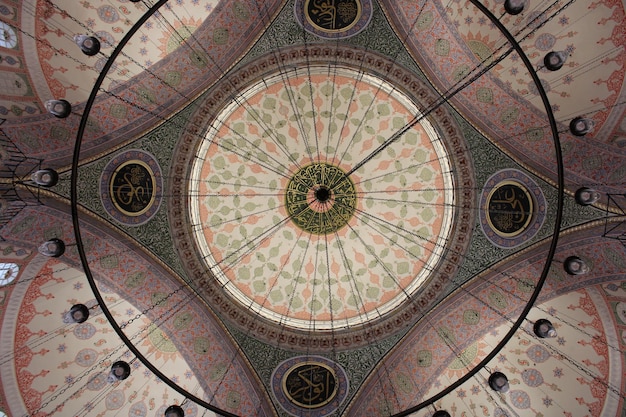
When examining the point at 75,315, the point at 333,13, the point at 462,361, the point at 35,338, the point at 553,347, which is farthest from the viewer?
the point at 462,361

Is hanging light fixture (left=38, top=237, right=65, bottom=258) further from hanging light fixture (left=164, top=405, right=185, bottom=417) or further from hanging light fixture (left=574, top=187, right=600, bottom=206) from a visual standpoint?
hanging light fixture (left=574, top=187, right=600, bottom=206)

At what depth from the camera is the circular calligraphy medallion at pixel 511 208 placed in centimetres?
876

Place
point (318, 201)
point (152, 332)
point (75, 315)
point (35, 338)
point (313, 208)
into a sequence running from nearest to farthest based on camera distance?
point (75, 315), point (35, 338), point (152, 332), point (318, 201), point (313, 208)

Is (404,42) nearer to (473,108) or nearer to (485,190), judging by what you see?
(473,108)

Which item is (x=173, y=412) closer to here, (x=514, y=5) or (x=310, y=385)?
(x=310, y=385)

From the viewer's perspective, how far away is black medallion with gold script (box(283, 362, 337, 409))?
9.70m

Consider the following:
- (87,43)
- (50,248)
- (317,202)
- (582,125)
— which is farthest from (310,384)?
(87,43)

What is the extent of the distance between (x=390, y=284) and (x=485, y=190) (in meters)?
3.15

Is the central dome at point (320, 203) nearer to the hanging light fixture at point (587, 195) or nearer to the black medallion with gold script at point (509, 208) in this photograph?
the black medallion with gold script at point (509, 208)

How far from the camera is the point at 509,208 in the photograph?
29.7 feet

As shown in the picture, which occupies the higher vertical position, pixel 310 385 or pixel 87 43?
pixel 87 43


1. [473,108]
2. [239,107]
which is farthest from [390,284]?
[239,107]

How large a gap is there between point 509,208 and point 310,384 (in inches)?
220

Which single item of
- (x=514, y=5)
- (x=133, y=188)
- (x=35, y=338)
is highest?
(x=133, y=188)
